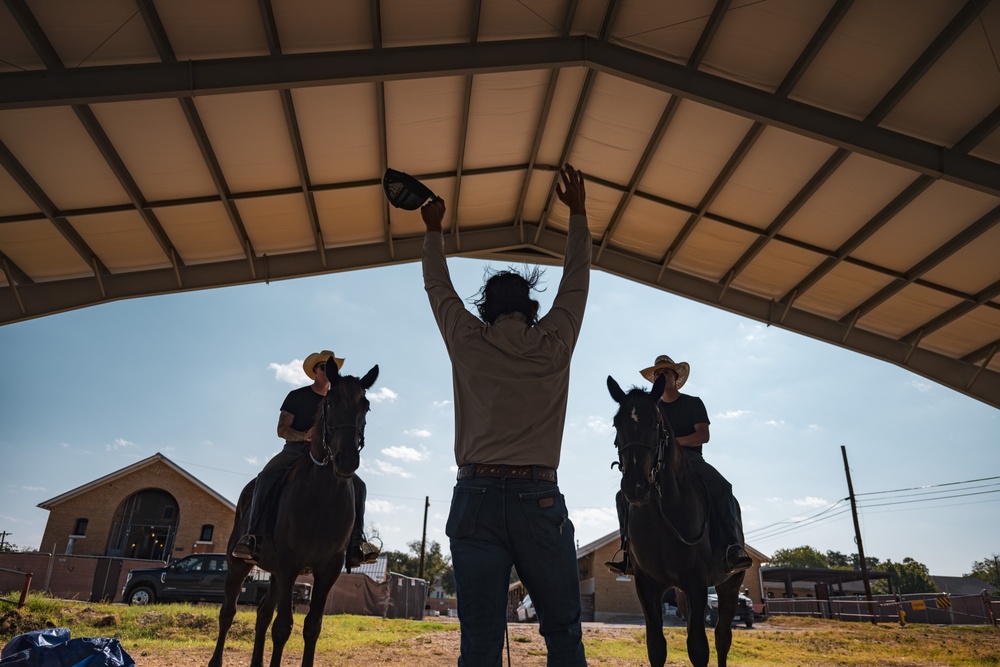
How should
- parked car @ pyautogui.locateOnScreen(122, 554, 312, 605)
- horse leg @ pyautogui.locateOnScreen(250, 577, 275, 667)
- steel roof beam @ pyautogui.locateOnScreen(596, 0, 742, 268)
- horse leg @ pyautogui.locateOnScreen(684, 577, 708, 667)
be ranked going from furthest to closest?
parked car @ pyautogui.locateOnScreen(122, 554, 312, 605) → steel roof beam @ pyautogui.locateOnScreen(596, 0, 742, 268) → horse leg @ pyautogui.locateOnScreen(250, 577, 275, 667) → horse leg @ pyautogui.locateOnScreen(684, 577, 708, 667)

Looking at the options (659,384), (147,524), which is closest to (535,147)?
(659,384)

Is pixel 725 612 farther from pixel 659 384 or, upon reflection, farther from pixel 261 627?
pixel 261 627

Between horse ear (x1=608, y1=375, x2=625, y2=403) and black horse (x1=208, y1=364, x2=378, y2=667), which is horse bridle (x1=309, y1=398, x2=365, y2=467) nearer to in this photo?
black horse (x1=208, y1=364, x2=378, y2=667)

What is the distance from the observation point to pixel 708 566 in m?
5.83

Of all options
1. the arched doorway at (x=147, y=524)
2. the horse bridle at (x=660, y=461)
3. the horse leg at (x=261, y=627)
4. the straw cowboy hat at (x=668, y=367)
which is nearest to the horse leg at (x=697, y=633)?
the horse bridle at (x=660, y=461)

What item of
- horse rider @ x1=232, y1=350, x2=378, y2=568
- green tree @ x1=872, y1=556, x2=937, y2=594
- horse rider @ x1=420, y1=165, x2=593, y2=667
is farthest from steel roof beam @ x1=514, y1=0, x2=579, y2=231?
green tree @ x1=872, y1=556, x2=937, y2=594

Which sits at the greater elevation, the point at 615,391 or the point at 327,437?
the point at 615,391

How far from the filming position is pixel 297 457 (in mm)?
6840

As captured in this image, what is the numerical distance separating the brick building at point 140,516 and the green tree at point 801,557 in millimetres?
86355

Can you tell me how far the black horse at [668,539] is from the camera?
211 inches

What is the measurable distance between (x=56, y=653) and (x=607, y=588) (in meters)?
29.4

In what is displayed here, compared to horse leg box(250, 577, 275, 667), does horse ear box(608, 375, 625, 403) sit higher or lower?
higher

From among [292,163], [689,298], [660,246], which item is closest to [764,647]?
[689,298]

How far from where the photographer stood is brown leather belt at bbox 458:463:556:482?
217 centimetres
